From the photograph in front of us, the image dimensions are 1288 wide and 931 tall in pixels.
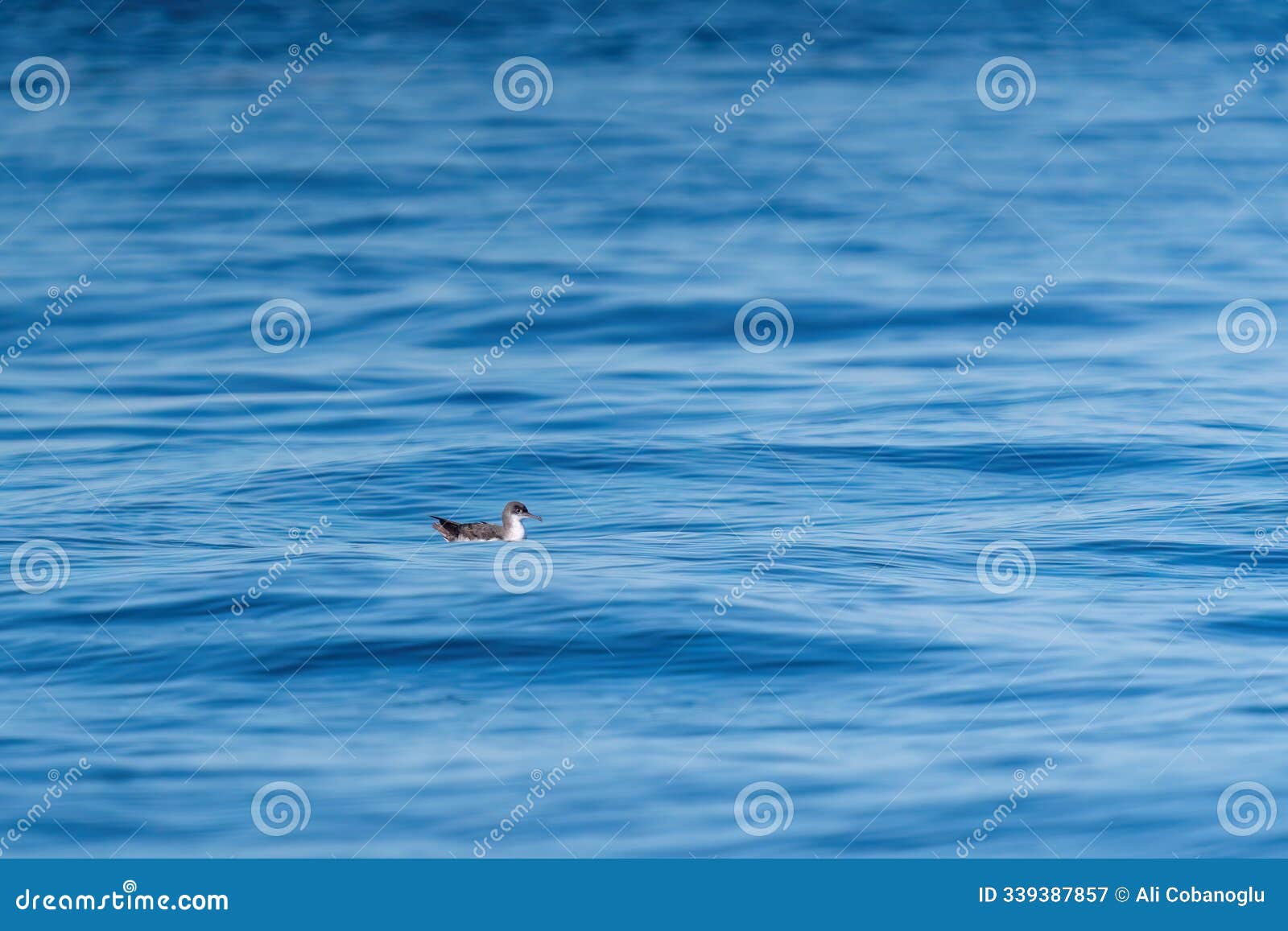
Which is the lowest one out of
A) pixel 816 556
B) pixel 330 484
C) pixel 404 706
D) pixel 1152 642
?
pixel 404 706

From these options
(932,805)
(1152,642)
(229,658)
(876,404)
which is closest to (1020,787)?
(932,805)

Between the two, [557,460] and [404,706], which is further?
[557,460]

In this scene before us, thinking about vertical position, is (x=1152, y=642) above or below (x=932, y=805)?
above

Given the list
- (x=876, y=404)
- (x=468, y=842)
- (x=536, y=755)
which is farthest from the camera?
(x=876, y=404)

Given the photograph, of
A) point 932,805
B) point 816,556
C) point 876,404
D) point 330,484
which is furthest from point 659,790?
point 876,404

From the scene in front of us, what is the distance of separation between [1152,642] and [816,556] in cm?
214

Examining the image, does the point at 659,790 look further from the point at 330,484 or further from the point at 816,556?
the point at 330,484

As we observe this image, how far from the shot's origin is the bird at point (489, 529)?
11.0 meters

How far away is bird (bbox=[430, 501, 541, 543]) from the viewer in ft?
36.0

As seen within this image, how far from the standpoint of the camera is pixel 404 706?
8.31m

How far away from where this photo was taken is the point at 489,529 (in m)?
11.0

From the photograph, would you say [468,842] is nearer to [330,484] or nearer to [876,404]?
[330,484]

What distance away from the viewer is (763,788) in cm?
730

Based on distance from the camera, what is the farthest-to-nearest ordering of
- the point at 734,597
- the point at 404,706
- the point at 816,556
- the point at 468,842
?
the point at 816,556, the point at 734,597, the point at 404,706, the point at 468,842
